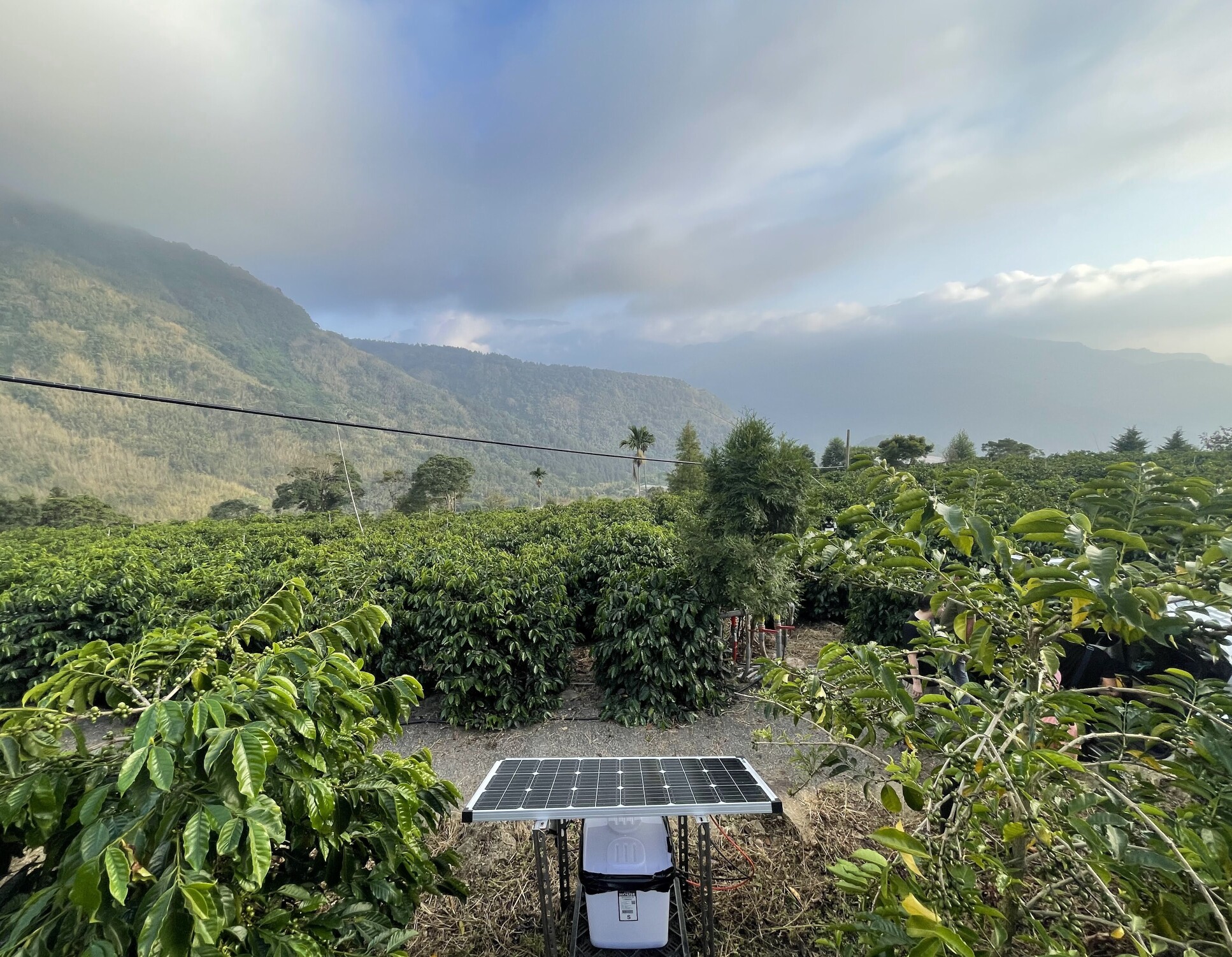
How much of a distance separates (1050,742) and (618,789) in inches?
64.6

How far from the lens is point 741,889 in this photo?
2.98 metres

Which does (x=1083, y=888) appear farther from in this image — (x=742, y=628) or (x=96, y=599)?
(x=96, y=599)

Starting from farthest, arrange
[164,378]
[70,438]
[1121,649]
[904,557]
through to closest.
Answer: [164,378], [70,438], [1121,649], [904,557]

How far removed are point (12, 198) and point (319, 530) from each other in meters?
235

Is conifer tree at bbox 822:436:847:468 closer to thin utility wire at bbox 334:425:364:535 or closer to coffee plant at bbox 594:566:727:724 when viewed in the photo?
thin utility wire at bbox 334:425:364:535

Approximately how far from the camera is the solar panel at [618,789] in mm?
1996

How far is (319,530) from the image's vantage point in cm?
1223

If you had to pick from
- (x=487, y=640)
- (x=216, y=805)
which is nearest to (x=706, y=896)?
(x=216, y=805)

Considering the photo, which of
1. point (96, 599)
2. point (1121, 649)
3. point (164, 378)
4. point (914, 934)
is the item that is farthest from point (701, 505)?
point (164, 378)

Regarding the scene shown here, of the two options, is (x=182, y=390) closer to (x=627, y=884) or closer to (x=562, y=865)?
(x=562, y=865)

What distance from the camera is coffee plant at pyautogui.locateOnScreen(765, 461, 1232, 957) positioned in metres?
1.05

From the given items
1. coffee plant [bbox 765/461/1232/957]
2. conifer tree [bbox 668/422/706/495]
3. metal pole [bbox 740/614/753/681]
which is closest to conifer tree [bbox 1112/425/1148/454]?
conifer tree [bbox 668/422/706/495]

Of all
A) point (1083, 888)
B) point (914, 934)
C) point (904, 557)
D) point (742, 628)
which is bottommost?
point (742, 628)

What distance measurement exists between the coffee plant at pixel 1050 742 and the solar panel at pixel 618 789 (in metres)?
0.60
